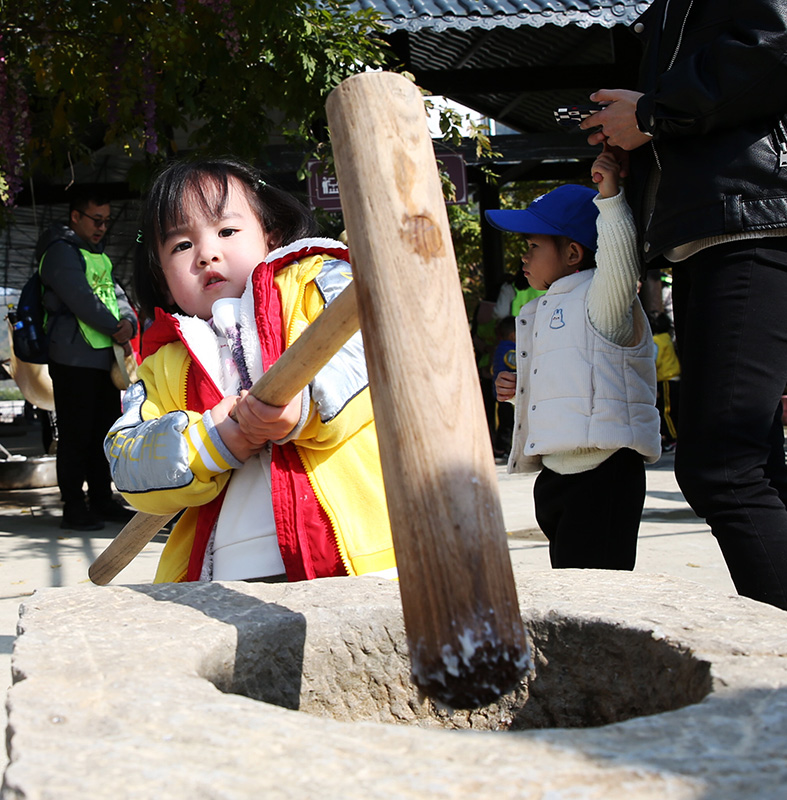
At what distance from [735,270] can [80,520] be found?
13.0ft

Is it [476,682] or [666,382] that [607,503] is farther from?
[666,382]

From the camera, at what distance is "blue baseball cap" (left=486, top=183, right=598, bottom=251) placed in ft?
8.93

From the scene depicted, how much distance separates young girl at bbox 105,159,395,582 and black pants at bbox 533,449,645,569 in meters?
0.85

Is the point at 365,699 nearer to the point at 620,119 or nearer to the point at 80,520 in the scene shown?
the point at 620,119

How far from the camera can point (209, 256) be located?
186 centimetres

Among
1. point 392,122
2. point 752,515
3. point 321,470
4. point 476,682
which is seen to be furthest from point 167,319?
point 752,515

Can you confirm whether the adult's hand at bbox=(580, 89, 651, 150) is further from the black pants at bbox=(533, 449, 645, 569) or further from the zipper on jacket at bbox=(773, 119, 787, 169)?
the black pants at bbox=(533, 449, 645, 569)

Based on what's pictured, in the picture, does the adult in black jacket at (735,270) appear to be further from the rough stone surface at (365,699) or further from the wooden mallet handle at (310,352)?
the wooden mallet handle at (310,352)

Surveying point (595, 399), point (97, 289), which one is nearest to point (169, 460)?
point (595, 399)

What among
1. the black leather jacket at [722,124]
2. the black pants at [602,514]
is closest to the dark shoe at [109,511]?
the black pants at [602,514]

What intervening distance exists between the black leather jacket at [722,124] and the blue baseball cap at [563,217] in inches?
23.2

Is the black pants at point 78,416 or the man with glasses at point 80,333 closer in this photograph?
the man with glasses at point 80,333

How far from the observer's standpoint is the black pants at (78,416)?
4.96 meters

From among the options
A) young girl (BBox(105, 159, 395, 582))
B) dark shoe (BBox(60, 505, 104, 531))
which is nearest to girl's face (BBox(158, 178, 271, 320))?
young girl (BBox(105, 159, 395, 582))
